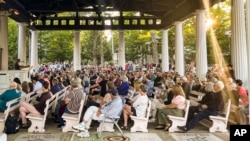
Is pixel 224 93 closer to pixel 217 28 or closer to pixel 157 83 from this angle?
pixel 157 83

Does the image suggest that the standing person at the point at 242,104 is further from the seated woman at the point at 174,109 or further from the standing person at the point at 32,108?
the standing person at the point at 32,108

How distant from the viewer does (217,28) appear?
102 ft

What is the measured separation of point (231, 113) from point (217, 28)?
24528mm

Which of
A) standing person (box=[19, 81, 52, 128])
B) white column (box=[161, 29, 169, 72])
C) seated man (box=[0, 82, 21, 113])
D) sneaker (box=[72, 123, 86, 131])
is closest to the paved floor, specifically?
sneaker (box=[72, 123, 86, 131])

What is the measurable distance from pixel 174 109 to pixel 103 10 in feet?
51.8

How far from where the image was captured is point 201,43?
15328 millimetres

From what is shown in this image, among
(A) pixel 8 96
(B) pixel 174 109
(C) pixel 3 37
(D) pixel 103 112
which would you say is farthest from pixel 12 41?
(B) pixel 174 109

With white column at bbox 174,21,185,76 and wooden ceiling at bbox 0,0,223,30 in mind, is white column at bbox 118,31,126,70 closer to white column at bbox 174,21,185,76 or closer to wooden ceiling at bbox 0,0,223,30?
wooden ceiling at bbox 0,0,223,30

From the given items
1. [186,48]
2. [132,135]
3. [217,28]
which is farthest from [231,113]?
[186,48]

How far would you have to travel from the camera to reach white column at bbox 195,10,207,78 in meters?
15.2

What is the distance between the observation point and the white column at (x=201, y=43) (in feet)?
49.9

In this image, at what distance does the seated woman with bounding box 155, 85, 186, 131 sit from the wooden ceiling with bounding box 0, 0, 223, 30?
8.05 metres

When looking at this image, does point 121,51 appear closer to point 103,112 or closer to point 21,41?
point 21,41

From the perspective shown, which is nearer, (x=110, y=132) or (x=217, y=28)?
(x=110, y=132)
